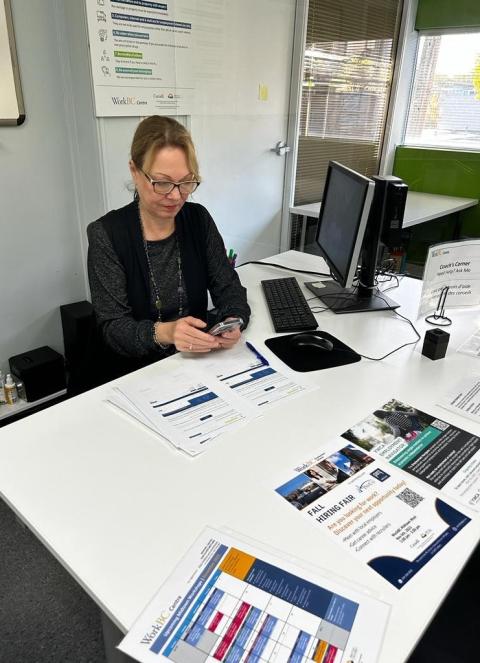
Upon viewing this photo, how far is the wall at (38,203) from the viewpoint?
214 cm

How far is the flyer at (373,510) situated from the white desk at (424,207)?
224cm

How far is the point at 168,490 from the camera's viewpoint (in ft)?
2.97

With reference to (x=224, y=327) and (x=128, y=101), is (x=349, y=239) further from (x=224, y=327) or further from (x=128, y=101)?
(x=128, y=101)

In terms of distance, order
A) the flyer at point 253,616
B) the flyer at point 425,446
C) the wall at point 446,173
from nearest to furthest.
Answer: the flyer at point 253,616
the flyer at point 425,446
the wall at point 446,173

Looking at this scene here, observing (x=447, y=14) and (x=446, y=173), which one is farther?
(x=446, y=173)

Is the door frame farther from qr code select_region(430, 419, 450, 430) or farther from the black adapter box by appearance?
qr code select_region(430, 419, 450, 430)

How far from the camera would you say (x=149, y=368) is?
131 cm

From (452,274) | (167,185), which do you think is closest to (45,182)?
(167,185)

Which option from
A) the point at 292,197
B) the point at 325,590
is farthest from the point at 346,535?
the point at 292,197

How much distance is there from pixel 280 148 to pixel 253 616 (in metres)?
3.02

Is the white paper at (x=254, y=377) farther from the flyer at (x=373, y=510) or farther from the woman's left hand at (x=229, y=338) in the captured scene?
the flyer at (x=373, y=510)

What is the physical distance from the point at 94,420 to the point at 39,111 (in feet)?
5.64

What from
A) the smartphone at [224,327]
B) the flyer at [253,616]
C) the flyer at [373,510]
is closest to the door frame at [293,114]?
the smartphone at [224,327]

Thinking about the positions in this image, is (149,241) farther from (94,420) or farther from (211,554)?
(211,554)
